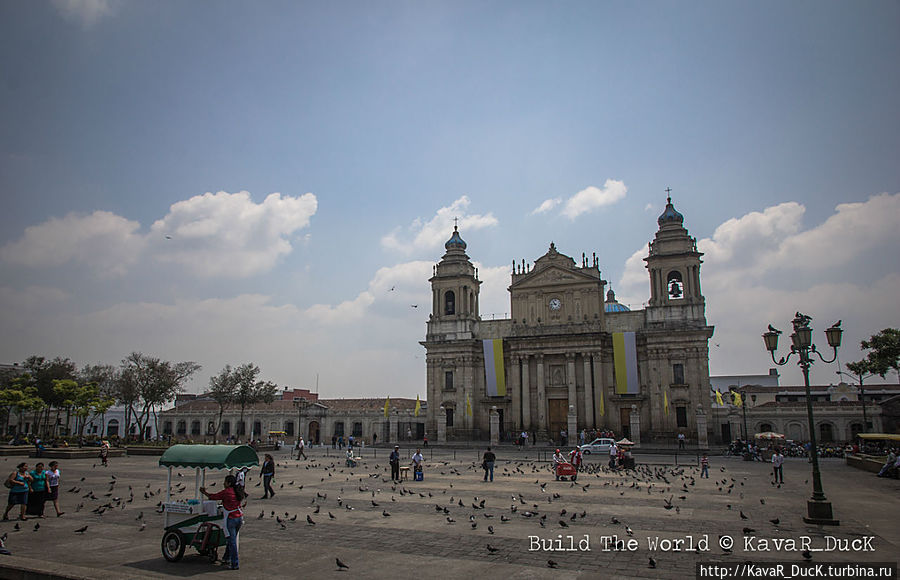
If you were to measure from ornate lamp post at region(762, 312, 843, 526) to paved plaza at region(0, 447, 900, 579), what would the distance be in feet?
1.34

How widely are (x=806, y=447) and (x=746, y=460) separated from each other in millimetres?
10642

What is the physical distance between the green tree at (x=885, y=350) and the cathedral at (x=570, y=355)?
57.5ft

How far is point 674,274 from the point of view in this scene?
57094mm

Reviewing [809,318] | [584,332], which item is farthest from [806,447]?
[809,318]

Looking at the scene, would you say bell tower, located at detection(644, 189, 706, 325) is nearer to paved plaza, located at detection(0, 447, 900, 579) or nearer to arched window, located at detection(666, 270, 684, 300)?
arched window, located at detection(666, 270, 684, 300)

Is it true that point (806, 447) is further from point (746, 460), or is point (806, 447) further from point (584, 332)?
point (584, 332)

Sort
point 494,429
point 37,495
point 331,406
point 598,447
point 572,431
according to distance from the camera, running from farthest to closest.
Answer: point 331,406 < point 494,429 < point 572,431 < point 598,447 < point 37,495

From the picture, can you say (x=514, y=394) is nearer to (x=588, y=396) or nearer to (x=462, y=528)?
(x=588, y=396)

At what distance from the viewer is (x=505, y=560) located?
10742 millimetres

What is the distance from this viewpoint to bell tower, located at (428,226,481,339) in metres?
63.0

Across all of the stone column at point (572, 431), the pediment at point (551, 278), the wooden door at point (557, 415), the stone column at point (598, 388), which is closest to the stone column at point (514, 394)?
the wooden door at point (557, 415)

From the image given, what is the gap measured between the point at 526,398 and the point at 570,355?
6174 mm

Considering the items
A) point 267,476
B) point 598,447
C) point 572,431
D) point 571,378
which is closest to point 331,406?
point 571,378

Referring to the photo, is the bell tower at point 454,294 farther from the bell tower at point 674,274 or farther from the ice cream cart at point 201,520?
the ice cream cart at point 201,520
